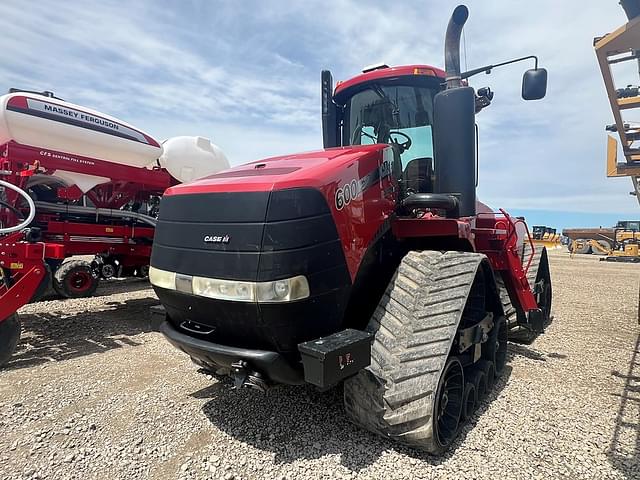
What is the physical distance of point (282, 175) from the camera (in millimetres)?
2480

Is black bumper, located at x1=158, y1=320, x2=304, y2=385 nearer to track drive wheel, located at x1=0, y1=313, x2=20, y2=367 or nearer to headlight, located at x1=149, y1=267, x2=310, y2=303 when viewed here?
headlight, located at x1=149, y1=267, x2=310, y2=303

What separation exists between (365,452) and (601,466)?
4.51 ft

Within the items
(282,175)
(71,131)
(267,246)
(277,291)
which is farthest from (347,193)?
(71,131)

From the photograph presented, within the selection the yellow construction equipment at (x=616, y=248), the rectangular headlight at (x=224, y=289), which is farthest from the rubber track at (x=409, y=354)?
the yellow construction equipment at (x=616, y=248)

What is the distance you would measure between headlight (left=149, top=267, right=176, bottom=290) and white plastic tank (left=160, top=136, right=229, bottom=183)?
15.2 ft

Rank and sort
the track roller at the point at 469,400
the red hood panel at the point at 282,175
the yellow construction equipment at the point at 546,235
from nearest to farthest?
the red hood panel at the point at 282,175
the track roller at the point at 469,400
the yellow construction equipment at the point at 546,235

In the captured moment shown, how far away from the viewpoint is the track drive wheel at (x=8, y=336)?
436 cm

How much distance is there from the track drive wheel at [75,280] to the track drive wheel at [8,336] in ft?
10.9

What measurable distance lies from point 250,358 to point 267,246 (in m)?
0.64

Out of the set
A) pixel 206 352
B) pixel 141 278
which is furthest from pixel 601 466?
pixel 141 278

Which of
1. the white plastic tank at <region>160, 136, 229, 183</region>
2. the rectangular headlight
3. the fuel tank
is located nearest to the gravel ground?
the fuel tank

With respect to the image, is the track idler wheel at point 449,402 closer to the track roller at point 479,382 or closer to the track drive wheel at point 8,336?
the track roller at point 479,382

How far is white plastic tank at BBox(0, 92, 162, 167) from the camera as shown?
17.4 feet

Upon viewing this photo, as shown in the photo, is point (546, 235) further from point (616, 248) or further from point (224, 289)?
point (224, 289)
